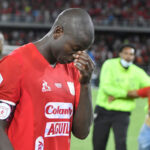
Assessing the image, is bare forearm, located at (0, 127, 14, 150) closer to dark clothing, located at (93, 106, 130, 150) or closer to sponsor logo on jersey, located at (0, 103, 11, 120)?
sponsor logo on jersey, located at (0, 103, 11, 120)

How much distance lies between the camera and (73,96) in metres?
2.21

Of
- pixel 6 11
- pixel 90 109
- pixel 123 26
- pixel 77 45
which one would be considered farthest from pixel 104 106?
pixel 6 11

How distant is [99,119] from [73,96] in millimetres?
3320

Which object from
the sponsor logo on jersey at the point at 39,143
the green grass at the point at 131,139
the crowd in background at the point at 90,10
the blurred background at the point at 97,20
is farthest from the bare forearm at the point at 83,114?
the crowd in background at the point at 90,10

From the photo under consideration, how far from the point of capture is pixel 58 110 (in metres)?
2.12

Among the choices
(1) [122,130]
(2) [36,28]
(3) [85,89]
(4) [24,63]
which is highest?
(4) [24,63]

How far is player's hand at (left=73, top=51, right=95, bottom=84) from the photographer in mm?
1953

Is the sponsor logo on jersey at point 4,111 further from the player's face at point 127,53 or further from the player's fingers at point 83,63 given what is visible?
the player's face at point 127,53

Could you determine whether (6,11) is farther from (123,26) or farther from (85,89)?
(85,89)

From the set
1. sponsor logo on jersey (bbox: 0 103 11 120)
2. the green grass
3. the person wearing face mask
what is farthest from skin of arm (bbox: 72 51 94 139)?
the green grass

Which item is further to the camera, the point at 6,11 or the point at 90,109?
the point at 6,11

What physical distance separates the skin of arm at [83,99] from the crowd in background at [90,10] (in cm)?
2655

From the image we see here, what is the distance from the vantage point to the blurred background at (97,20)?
92.4 feet

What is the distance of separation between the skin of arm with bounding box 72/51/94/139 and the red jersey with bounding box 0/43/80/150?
0.29 feet
